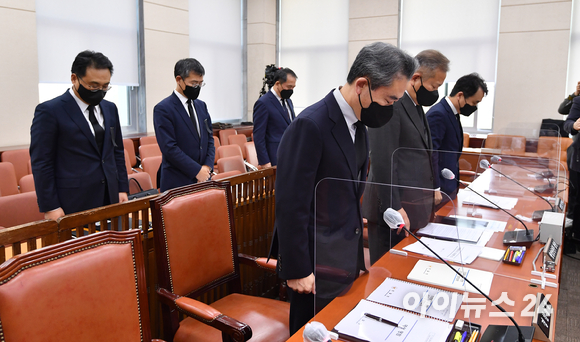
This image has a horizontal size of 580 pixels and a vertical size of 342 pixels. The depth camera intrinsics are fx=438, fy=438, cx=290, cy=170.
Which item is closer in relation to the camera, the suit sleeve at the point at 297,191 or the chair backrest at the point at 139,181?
Result: the suit sleeve at the point at 297,191

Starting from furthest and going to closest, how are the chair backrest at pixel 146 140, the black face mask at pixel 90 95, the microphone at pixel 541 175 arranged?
the chair backrest at pixel 146 140 → the microphone at pixel 541 175 → the black face mask at pixel 90 95

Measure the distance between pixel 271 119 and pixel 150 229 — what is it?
2099 millimetres

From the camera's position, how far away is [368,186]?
1.30m

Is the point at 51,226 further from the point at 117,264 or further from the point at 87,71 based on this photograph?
the point at 87,71

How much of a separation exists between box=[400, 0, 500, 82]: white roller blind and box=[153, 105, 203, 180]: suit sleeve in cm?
555

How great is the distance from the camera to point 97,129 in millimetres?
2420

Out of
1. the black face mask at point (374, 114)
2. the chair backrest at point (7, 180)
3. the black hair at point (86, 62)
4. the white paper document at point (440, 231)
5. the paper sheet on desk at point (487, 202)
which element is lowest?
the chair backrest at point (7, 180)

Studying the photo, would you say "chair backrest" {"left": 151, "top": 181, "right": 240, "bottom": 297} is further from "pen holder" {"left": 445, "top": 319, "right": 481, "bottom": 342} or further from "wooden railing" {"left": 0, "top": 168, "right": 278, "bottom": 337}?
"pen holder" {"left": 445, "top": 319, "right": 481, "bottom": 342}

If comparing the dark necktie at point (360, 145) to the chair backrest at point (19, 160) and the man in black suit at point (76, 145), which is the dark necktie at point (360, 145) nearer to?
the man in black suit at point (76, 145)

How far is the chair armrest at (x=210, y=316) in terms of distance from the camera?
1459 mm

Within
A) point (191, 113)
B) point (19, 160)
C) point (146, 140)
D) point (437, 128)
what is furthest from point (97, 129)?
point (146, 140)

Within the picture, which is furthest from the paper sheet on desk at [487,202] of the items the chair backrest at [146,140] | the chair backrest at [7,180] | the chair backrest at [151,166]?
the chair backrest at [146,140]

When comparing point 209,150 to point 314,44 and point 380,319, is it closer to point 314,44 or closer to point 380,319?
point 380,319

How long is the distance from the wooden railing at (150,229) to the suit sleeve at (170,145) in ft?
1.72
